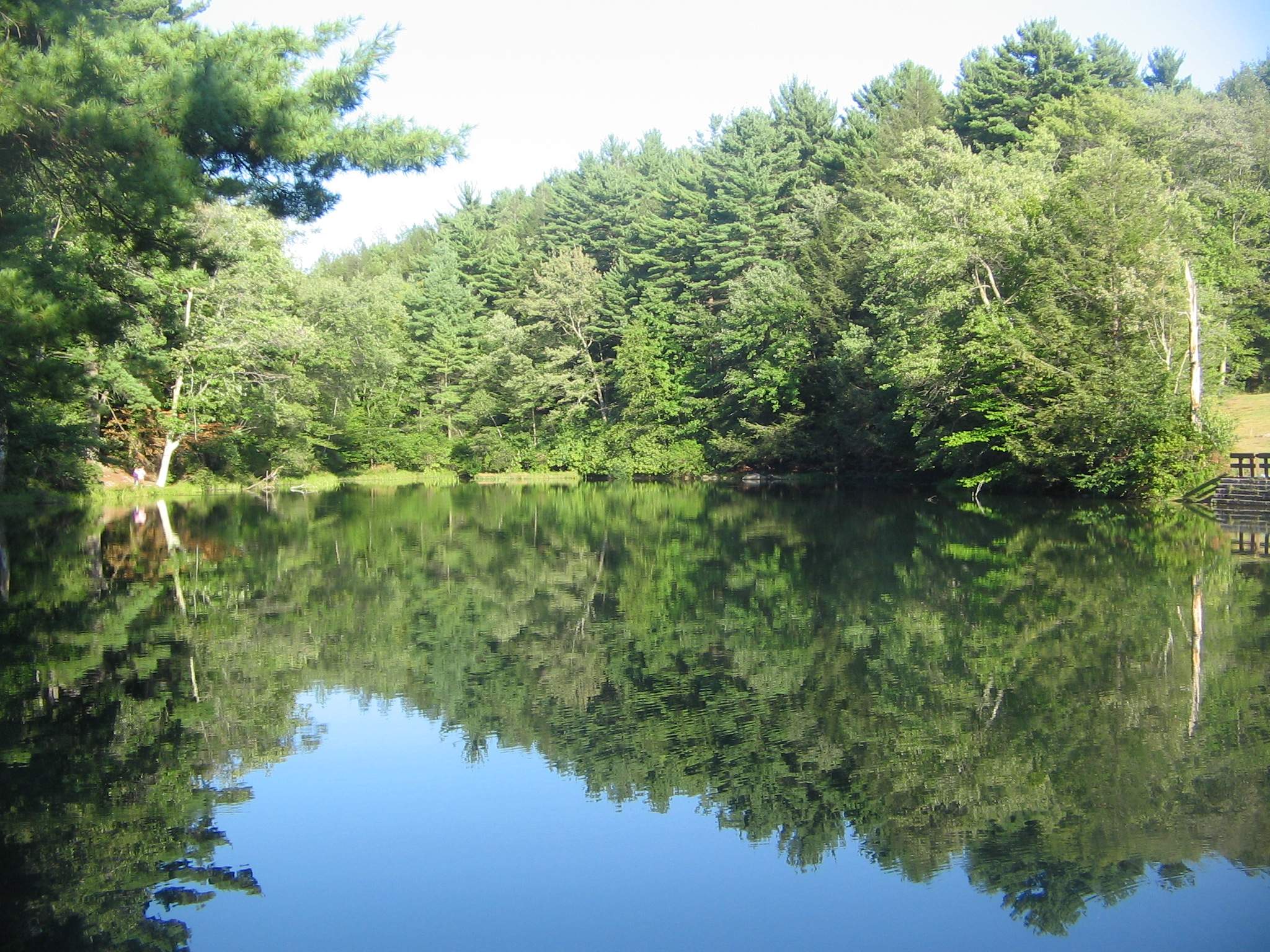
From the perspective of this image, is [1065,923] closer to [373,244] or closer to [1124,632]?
[1124,632]

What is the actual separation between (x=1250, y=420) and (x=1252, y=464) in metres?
12.0

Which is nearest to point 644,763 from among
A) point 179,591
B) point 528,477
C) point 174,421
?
point 179,591

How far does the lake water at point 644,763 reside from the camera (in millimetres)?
5047

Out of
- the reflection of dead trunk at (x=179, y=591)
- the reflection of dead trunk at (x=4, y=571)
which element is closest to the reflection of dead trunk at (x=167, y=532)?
the reflection of dead trunk at (x=4, y=571)

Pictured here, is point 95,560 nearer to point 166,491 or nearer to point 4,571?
point 4,571

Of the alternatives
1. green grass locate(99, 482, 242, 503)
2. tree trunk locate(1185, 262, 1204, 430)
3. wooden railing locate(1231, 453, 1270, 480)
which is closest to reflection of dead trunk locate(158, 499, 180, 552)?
green grass locate(99, 482, 242, 503)

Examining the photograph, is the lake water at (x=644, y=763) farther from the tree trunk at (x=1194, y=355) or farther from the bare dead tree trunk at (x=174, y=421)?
the bare dead tree trunk at (x=174, y=421)

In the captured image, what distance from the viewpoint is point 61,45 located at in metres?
11.9

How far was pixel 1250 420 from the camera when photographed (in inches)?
1416

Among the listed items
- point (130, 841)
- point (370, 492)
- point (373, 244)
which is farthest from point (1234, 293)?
point (373, 244)

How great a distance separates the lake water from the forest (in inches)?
206

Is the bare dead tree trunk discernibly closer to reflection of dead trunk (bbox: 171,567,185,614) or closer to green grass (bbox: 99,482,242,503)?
green grass (bbox: 99,482,242,503)

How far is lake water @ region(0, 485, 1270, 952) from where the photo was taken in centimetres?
505

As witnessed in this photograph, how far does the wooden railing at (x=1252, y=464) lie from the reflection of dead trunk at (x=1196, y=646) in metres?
13.1
